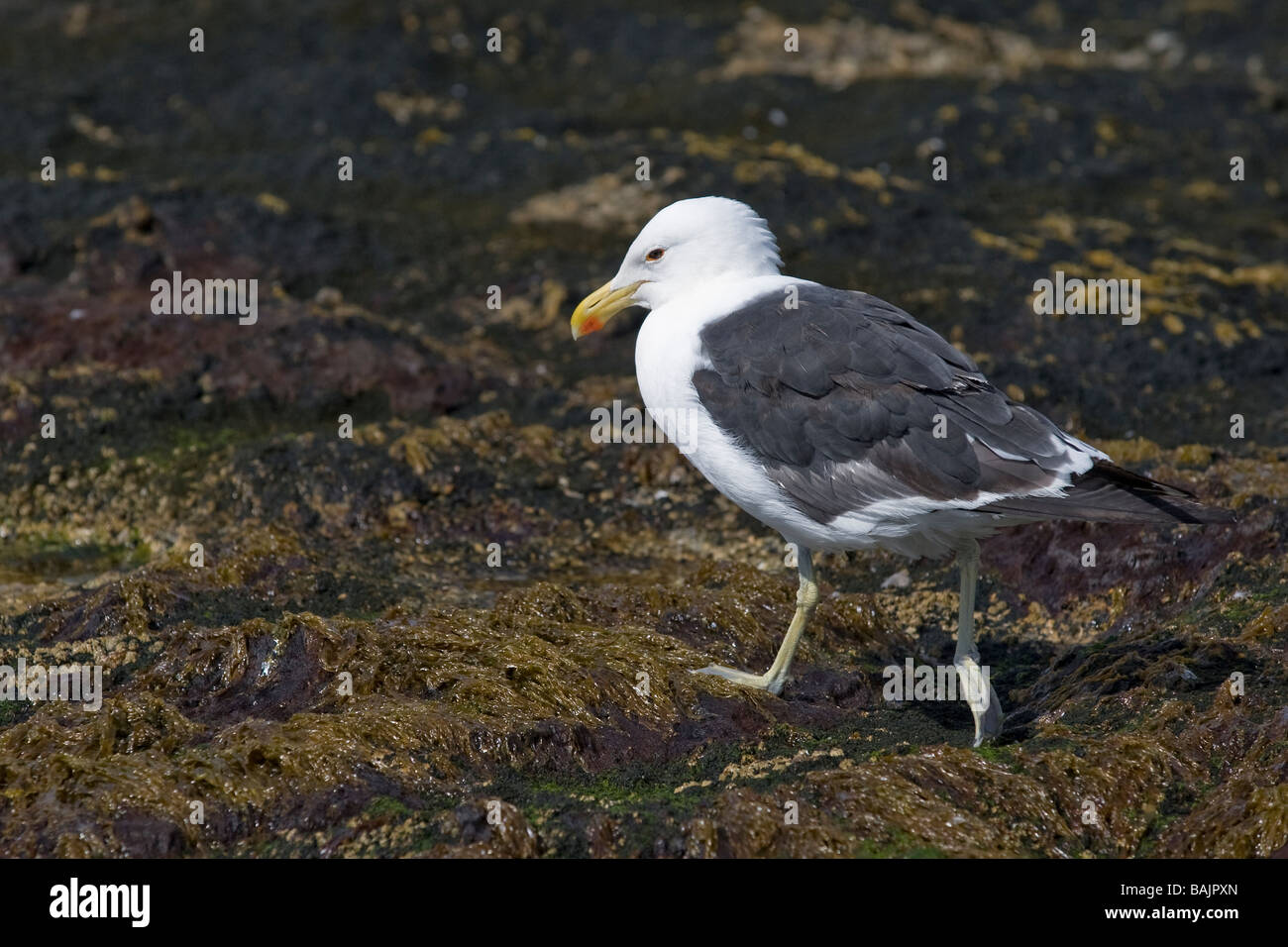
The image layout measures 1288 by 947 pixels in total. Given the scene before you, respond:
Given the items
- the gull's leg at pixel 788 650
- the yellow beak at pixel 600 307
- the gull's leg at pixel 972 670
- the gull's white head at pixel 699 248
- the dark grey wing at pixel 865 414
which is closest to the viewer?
the dark grey wing at pixel 865 414

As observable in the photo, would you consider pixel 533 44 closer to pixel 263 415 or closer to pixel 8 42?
pixel 8 42

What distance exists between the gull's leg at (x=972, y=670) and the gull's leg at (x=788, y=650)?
700mm

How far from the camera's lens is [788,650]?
6.64m

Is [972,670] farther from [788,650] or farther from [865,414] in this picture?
[865,414]

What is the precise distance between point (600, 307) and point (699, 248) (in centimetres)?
65

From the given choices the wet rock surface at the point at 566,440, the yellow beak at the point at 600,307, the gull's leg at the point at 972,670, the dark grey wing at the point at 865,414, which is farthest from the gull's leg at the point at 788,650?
the yellow beak at the point at 600,307

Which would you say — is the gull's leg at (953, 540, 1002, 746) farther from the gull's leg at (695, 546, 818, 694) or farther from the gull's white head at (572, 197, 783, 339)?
the gull's white head at (572, 197, 783, 339)

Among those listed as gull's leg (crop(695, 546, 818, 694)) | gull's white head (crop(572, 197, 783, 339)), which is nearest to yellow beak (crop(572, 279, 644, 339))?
gull's white head (crop(572, 197, 783, 339))

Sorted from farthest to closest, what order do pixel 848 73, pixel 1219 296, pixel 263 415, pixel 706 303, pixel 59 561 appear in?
pixel 848 73 < pixel 1219 296 < pixel 263 415 < pixel 59 561 < pixel 706 303

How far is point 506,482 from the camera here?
31.7 feet

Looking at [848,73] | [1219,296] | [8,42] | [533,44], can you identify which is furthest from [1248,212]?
[8,42]

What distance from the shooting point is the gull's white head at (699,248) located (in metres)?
6.94

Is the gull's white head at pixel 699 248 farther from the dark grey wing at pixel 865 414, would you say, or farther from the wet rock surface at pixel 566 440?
the wet rock surface at pixel 566 440

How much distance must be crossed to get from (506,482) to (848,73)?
9569mm
